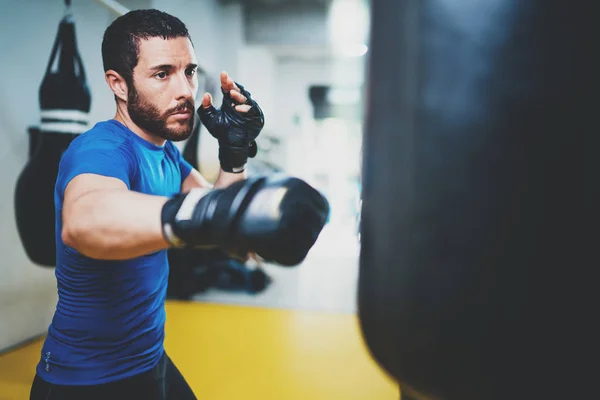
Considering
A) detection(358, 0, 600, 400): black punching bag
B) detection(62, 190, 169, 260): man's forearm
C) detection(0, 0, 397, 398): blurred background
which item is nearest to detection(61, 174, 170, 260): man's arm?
detection(62, 190, 169, 260): man's forearm

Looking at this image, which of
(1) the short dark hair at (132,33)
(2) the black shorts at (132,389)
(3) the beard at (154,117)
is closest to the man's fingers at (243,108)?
(3) the beard at (154,117)

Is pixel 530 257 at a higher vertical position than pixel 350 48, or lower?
lower

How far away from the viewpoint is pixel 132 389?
1082 millimetres

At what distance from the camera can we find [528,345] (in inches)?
18.2

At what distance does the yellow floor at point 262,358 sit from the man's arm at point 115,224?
168 cm

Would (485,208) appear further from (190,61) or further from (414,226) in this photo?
(190,61)

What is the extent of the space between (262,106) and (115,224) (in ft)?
13.9

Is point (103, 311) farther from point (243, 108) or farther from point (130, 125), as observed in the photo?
point (243, 108)

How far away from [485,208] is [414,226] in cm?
8

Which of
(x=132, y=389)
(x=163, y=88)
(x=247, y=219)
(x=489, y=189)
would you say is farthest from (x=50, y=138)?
(x=489, y=189)

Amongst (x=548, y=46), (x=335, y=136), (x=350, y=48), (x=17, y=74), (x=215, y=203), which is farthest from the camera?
(x=335, y=136)

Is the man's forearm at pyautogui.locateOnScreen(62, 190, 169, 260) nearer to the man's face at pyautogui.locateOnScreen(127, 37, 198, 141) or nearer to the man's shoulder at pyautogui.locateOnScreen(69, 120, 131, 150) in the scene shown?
the man's shoulder at pyautogui.locateOnScreen(69, 120, 131, 150)

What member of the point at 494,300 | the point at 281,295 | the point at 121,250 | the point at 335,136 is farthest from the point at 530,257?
the point at 335,136

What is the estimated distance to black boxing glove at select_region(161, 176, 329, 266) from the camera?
1.99 feet
